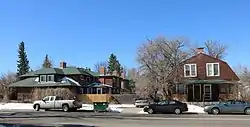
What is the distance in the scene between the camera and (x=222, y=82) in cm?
5450

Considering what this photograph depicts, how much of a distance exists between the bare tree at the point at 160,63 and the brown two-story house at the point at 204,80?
1712 millimetres

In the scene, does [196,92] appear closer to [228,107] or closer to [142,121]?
[228,107]

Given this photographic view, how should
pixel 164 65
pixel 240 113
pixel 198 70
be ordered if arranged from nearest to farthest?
pixel 240 113, pixel 164 65, pixel 198 70

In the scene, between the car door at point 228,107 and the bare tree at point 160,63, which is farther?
the bare tree at point 160,63

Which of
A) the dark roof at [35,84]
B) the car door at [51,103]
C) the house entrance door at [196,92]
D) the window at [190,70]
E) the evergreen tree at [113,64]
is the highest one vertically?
the evergreen tree at [113,64]

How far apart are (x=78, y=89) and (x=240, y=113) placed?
3729 centimetres

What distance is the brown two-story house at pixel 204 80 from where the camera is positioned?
5497 centimetres

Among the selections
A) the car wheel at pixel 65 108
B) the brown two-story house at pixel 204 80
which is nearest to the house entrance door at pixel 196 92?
the brown two-story house at pixel 204 80

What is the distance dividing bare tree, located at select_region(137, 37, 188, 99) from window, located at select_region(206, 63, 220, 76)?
167 inches

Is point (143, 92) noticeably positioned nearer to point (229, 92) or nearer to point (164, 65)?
point (164, 65)

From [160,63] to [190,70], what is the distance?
5.80 m

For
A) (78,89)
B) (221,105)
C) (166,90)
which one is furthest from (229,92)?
(78,89)

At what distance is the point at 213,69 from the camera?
56.9 metres

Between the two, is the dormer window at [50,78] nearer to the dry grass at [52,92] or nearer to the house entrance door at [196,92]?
the dry grass at [52,92]
